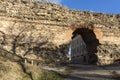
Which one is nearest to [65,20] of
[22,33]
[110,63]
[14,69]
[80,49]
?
[22,33]

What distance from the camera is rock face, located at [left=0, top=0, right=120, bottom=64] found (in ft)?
63.3

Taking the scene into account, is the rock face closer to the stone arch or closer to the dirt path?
the stone arch

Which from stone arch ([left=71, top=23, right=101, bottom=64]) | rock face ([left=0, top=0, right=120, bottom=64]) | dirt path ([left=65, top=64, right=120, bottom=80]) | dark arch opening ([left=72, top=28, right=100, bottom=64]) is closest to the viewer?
dirt path ([left=65, top=64, right=120, bottom=80])

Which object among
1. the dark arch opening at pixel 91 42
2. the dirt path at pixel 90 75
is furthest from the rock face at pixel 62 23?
the dirt path at pixel 90 75

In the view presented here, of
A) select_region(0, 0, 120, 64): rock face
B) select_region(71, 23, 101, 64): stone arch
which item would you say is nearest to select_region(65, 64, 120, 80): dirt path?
select_region(0, 0, 120, 64): rock face

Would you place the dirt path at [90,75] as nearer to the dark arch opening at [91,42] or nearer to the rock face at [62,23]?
the rock face at [62,23]

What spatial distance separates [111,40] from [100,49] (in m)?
1.08

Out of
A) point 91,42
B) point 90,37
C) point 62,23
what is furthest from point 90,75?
point 91,42

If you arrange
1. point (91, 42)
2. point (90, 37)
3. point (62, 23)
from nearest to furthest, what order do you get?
point (62, 23), point (90, 37), point (91, 42)

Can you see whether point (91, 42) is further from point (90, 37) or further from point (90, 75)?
point (90, 75)

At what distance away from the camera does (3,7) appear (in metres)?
19.2

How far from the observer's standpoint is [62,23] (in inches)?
799

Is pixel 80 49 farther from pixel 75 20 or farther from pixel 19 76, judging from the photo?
pixel 19 76

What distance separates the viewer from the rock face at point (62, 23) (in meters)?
19.3
